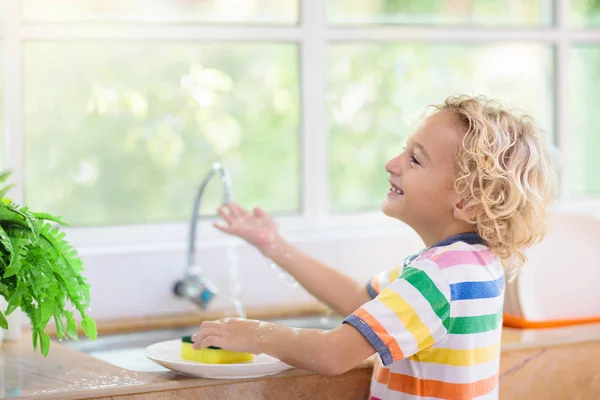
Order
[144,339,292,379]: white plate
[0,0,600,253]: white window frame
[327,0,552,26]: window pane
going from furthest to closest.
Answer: [327,0,552,26]: window pane < [0,0,600,253]: white window frame < [144,339,292,379]: white plate

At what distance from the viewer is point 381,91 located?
2578 mm

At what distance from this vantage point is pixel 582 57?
281 centimetres

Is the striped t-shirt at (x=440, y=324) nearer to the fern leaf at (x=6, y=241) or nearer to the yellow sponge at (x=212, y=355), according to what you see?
the yellow sponge at (x=212, y=355)

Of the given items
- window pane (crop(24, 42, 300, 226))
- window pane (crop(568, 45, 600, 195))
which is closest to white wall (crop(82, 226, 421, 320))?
window pane (crop(24, 42, 300, 226))

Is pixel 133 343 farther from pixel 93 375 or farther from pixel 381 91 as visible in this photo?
pixel 381 91

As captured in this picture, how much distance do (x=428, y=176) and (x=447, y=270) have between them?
0.16 meters

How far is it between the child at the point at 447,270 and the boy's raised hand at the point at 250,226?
0.35m

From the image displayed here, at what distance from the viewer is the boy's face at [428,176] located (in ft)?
5.03

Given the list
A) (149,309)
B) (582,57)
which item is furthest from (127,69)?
(582,57)

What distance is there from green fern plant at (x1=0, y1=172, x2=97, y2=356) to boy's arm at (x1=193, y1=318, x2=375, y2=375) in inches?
8.9

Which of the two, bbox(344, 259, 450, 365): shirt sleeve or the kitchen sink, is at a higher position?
bbox(344, 259, 450, 365): shirt sleeve

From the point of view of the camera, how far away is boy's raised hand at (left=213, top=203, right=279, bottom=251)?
1865mm

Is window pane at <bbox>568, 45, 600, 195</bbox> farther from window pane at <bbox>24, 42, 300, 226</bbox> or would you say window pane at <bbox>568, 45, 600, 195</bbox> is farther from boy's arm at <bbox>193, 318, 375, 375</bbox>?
boy's arm at <bbox>193, 318, 375, 375</bbox>

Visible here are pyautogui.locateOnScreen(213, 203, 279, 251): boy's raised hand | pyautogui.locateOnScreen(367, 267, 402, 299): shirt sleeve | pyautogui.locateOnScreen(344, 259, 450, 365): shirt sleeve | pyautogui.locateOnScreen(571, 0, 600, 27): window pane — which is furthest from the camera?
pyautogui.locateOnScreen(571, 0, 600, 27): window pane
